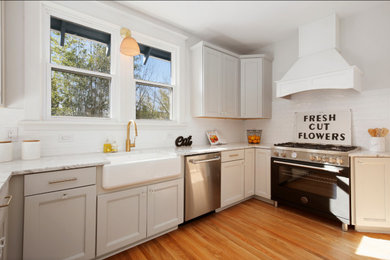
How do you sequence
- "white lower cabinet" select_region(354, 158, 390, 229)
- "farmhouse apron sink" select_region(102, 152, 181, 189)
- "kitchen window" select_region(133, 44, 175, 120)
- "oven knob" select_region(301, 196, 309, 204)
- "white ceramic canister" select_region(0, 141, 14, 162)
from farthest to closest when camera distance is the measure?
"kitchen window" select_region(133, 44, 175, 120) < "oven knob" select_region(301, 196, 309, 204) < "white lower cabinet" select_region(354, 158, 390, 229) < "farmhouse apron sink" select_region(102, 152, 181, 189) < "white ceramic canister" select_region(0, 141, 14, 162)

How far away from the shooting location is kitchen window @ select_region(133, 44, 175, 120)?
2740mm

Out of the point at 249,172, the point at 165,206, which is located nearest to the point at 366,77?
the point at 249,172

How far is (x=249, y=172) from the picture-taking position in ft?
10.4

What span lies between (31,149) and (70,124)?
1.45 feet

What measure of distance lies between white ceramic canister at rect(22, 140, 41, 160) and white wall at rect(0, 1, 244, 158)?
0.54ft

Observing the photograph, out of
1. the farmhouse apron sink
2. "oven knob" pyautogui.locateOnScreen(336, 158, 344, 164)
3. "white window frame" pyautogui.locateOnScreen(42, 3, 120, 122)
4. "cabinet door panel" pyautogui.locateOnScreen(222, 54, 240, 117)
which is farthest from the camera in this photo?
"cabinet door panel" pyautogui.locateOnScreen(222, 54, 240, 117)

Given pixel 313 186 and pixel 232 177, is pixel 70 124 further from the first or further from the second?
pixel 313 186

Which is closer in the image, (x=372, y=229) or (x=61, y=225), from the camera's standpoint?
(x=61, y=225)

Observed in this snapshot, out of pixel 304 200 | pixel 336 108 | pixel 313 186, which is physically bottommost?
pixel 304 200

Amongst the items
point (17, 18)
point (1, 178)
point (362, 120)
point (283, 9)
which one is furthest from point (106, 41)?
point (362, 120)

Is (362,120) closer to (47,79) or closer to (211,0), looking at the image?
(211,0)

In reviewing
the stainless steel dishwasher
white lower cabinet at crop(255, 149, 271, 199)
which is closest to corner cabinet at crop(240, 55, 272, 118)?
white lower cabinet at crop(255, 149, 271, 199)

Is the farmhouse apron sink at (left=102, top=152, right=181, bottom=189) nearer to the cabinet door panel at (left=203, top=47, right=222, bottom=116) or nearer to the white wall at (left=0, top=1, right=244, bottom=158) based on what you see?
the white wall at (left=0, top=1, right=244, bottom=158)

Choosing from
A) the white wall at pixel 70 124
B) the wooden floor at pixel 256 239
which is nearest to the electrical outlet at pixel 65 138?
the white wall at pixel 70 124
